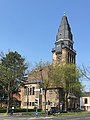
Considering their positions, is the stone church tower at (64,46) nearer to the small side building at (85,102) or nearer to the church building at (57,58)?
the church building at (57,58)

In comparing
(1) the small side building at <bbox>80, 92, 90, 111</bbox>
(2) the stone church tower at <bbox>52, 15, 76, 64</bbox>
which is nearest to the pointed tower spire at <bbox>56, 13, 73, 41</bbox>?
(2) the stone church tower at <bbox>52, 15, 76, 64</bbox>

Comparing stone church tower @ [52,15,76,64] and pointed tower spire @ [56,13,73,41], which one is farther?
pointed tower spire @ [56,13,73,41]

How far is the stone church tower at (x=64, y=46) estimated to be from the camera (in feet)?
308

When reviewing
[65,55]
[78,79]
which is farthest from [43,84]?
[65,55]

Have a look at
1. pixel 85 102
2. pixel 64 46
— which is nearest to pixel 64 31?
pixel 64 46

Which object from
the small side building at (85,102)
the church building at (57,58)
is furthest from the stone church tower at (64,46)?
the small side building at (85,102)

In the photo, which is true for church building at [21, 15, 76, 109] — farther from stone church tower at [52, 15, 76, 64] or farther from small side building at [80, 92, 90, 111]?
small side building at [80, 92, 90, 111]

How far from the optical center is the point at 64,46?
9406 centimetres

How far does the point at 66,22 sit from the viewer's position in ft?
324

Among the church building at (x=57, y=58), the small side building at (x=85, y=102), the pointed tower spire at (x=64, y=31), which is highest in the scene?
the pointed tower spire at (x=64, y=31)

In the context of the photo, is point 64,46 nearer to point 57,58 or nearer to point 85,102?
point 57,58

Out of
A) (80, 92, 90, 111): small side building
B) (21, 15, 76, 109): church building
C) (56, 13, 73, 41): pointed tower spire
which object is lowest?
(80, 92, 90, 111): small side building

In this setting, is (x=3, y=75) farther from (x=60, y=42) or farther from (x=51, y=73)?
(x=60, y=42)

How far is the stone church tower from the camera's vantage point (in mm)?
93938
